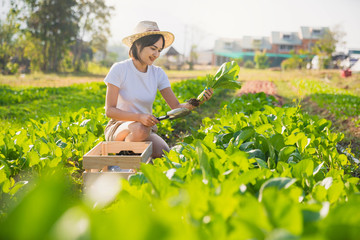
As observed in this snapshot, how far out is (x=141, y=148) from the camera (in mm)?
3338

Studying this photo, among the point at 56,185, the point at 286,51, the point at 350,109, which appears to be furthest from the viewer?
the point at 286,51

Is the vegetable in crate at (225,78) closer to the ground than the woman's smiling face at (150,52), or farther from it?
closer to the ground

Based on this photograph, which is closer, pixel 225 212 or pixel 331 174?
pixel 225 212

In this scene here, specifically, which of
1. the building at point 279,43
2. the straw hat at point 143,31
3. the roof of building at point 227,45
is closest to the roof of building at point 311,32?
the building at point 279,43

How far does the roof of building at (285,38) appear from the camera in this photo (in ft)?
200

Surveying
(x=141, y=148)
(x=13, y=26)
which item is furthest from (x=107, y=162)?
(x=13, y=26)

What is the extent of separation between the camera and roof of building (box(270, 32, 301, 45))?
60.9 meters

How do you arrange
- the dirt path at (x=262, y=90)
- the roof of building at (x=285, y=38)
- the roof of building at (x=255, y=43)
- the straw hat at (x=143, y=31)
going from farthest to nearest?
1. the roof of building at (x=255, y=43)
2. the roof of building at (x=285, y=38)
3. the dirt path at (x=262, y=90)
4. the straw hat at (x=143, y=31)

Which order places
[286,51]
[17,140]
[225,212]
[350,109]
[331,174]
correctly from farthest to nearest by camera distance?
[286,51]
[350,109]
[17,140]
[331,174]
[225,212]

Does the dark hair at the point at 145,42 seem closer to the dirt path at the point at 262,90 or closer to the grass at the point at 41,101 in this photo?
the grass at the point at 41,101

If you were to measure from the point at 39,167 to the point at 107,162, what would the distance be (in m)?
0.59

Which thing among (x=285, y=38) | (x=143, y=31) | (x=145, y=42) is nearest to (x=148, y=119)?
(x=145, y=42)

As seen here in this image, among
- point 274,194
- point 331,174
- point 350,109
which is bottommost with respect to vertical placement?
point 350,109

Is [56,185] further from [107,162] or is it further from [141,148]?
[141,148]
